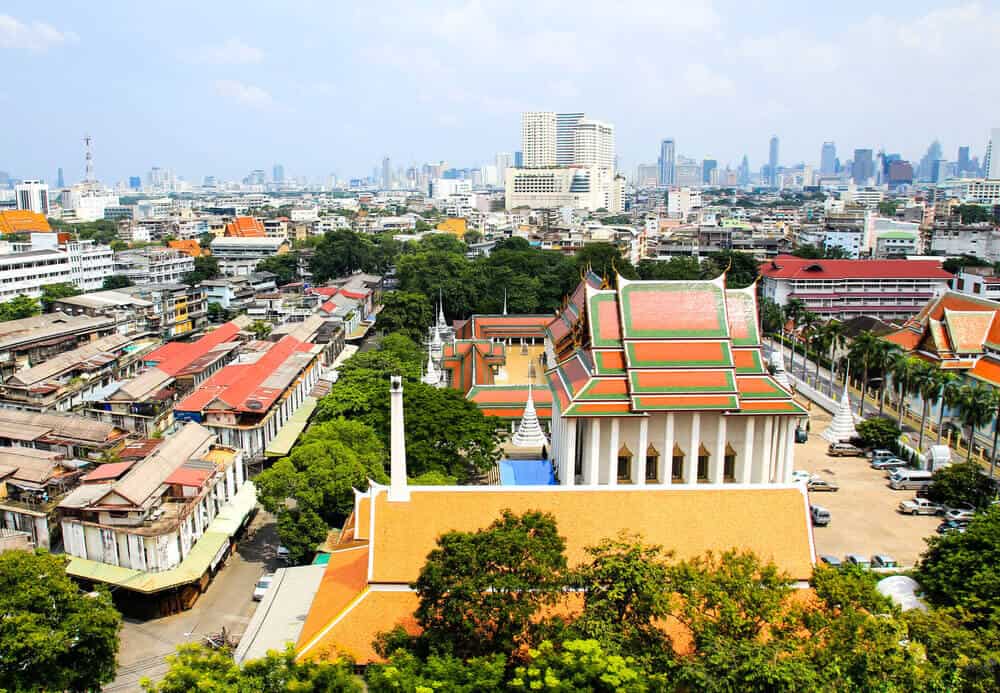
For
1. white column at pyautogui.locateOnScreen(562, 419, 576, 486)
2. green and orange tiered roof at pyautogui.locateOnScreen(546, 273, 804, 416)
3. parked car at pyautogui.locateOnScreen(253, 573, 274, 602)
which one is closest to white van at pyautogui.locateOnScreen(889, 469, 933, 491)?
green and orange tiered roof at pyautogui.locateOnScreen(546, 273, 804, 416)

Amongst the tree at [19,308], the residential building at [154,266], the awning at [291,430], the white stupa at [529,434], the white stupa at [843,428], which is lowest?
the white stupa at [843,428]

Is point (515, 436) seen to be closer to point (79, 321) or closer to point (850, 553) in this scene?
point (850, 553)

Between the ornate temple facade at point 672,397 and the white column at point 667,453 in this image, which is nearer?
the ornate temple facade at point 672,397

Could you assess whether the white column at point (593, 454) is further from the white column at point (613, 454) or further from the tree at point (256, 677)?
the tree at point (256, 677)

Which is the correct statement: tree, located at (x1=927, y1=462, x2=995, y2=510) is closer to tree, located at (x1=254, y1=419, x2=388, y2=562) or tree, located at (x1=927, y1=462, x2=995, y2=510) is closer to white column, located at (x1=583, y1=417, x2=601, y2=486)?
white column, located at (x1=583, y1=417, x2=601, y2=486)

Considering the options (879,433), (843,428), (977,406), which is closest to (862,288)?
(843,428)

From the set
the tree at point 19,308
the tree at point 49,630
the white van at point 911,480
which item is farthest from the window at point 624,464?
the tree at point 19,308
